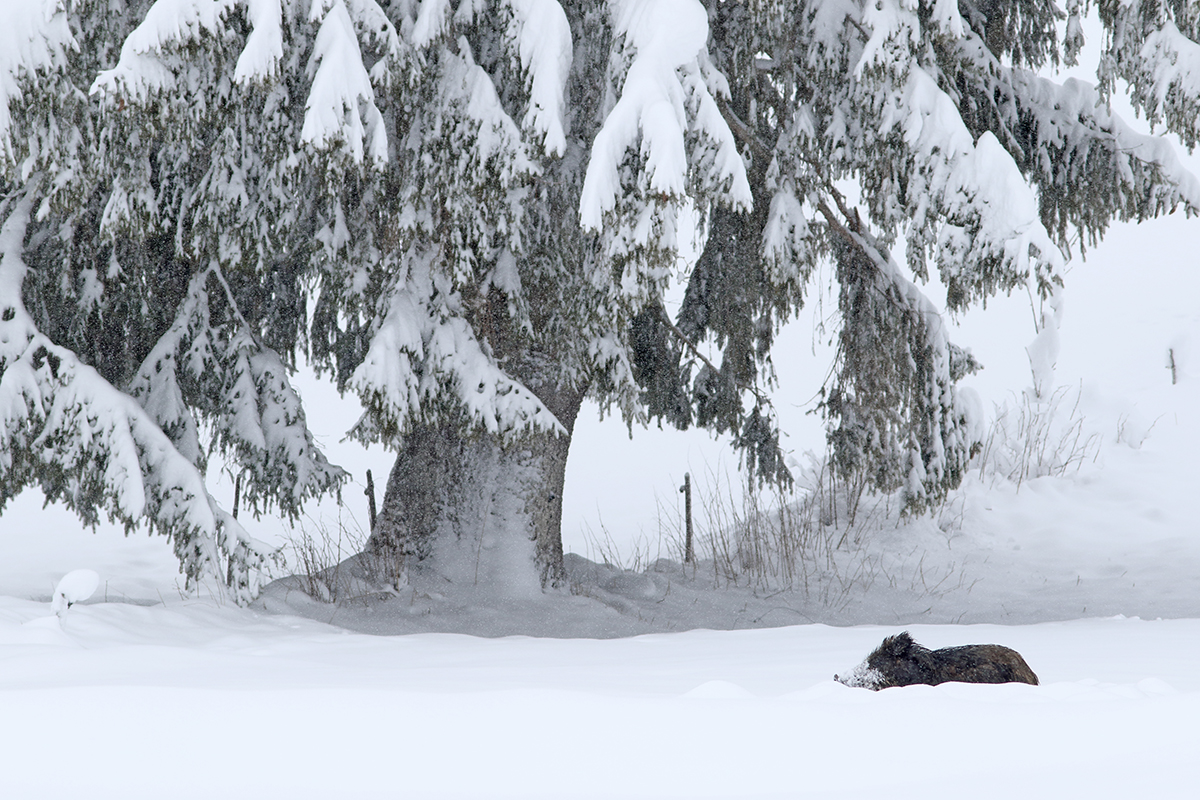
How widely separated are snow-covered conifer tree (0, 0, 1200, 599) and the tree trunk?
2 centimetres

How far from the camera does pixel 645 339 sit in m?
7.18

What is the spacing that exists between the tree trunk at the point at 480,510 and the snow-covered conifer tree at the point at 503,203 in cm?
2

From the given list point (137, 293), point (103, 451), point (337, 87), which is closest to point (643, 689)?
point (337, 87)

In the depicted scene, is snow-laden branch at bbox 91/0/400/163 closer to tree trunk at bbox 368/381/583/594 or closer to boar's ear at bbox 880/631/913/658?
tree trunk at bbox 368/381/583/594

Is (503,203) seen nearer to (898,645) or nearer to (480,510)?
(480,510)

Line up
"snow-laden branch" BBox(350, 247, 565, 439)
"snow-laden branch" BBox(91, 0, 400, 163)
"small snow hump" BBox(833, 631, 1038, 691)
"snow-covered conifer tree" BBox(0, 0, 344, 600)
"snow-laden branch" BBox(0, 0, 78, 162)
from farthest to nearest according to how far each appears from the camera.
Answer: "snow-laden branch" BBox(350, 247, 565, 439), "snow-covered conifer tree" BBox(0, 0, 344, 600), "snow-laden branch" BBox(0, 0, 78, 162), "snow-laden branch" BBox(91, 0, 400, 163), "small snow hump" BBox(833, 631, 1038, 691)

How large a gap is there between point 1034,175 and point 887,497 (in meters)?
4.05

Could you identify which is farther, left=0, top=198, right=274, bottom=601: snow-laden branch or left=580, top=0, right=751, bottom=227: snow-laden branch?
left=0, top=198, right=274, bottom=601: snow-laden branch

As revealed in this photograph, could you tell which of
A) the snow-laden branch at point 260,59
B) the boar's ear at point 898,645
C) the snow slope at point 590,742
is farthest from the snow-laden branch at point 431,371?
the boar's ear at point 898,645

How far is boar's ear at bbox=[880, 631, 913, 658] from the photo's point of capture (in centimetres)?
300

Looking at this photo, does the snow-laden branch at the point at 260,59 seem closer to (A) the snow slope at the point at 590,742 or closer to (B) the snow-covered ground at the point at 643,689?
(B) the snow-covered ground at the point at 643,689

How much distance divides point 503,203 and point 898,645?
282 cm

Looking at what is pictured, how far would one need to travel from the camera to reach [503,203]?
15.6ft

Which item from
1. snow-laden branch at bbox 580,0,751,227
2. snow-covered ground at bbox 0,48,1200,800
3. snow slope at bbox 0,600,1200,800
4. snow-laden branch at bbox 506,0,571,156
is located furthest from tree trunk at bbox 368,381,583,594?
snow slope at bbox 0,600,1200,800
